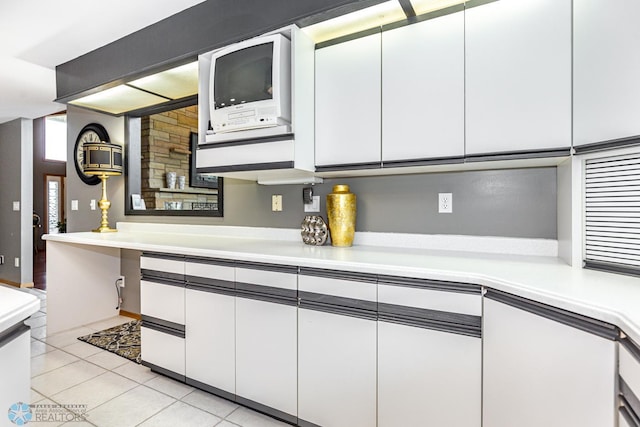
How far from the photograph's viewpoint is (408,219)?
208 centimetres

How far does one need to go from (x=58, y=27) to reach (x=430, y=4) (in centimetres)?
264

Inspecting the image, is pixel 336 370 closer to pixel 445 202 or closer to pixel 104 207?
pixel 445 202

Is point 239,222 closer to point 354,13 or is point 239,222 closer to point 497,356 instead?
point 354,13

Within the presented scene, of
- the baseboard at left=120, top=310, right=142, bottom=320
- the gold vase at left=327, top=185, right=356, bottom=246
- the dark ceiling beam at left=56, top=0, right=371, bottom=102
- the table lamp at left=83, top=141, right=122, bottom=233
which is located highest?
the dark ceiling beam at left=56, top=0, right=371, bottom=102

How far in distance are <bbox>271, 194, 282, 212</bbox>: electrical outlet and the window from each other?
774 cm

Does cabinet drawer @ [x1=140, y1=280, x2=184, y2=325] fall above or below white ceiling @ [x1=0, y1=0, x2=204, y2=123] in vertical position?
below

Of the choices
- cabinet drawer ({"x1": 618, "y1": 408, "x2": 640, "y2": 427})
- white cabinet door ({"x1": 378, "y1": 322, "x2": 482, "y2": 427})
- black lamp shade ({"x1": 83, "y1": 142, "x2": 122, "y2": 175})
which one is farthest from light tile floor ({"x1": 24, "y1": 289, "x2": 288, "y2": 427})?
black lamp shade ({"x1": 83, "y1": 142, "x2": 122, "y2": 175})

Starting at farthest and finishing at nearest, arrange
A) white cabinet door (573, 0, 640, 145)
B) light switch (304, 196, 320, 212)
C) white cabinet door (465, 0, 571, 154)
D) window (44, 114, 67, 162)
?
window (44, 114, 67, 162) → light switch (304, 196, 320, 212) → white cabinet door (465, 0, 571, 154) → white cabinet door (573, 0, 640, 145)

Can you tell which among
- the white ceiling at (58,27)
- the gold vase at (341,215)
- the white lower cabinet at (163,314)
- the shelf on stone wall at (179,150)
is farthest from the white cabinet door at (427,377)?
the shelf on stone wall at (179,150)

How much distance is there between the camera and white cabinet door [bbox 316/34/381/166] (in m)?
1.85

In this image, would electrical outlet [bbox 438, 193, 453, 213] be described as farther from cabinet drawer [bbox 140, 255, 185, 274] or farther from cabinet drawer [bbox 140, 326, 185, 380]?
cabinet drawer [bbox 140, 326, 185, 380]

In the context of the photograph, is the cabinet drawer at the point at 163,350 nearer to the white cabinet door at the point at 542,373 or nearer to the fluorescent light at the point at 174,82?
the white cabinet door at the point at 542,373

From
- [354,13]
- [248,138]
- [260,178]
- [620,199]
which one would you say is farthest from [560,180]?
[260,178]

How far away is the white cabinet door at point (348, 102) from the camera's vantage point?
185 centimetres
